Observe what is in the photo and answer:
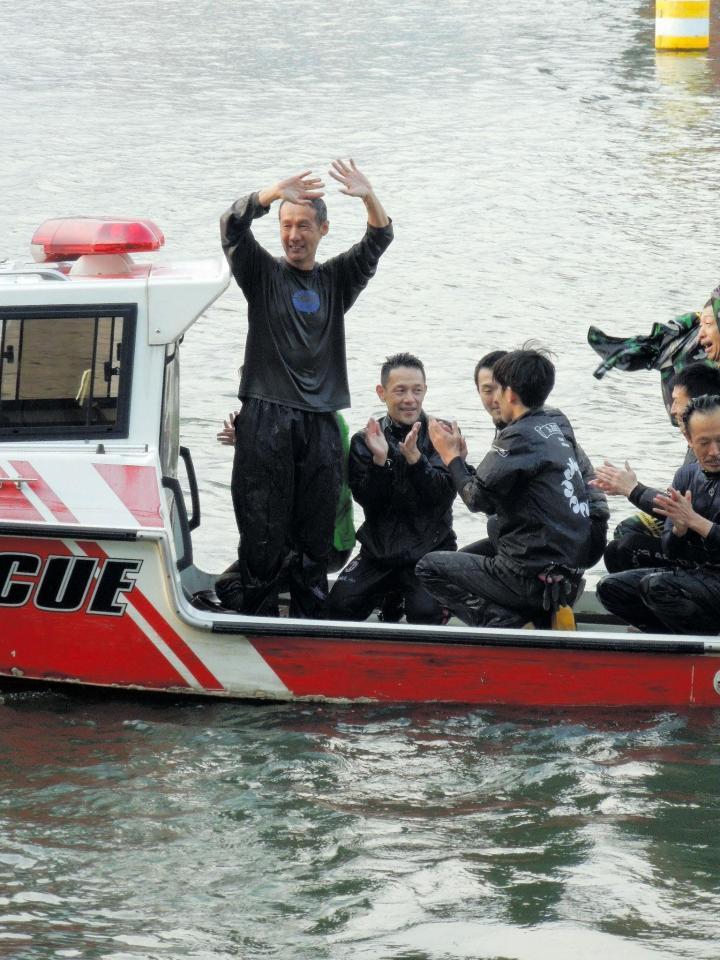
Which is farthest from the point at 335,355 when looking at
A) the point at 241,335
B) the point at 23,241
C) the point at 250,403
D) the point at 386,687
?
the point at 23,241

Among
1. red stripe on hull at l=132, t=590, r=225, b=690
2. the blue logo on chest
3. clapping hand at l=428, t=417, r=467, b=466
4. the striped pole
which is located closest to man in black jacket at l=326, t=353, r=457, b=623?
clapping hand at l=428, t=417, r=467, b=466

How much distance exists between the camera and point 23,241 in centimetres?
1614

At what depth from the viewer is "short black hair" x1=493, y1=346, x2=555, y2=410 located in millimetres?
6277

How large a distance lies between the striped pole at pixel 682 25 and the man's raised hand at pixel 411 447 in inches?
781

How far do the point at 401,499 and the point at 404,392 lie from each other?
0.46 metres

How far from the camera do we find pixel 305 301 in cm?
642

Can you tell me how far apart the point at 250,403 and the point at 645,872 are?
→ 7.98 ft

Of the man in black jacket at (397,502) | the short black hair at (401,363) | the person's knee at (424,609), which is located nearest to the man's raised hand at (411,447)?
the man in black jacket at (397,502)

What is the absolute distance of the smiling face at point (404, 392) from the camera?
6648mm

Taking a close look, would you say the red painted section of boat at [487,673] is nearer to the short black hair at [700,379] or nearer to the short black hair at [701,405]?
the short black hair at [701,405]

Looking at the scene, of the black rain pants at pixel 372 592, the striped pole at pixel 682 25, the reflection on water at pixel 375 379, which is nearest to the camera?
the reflection on water at pixel 375 379

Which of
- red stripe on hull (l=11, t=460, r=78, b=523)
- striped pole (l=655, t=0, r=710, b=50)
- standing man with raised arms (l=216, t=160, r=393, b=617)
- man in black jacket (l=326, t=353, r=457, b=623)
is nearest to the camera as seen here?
red stripe on hull (l=11, t=460, r=78, b=523)

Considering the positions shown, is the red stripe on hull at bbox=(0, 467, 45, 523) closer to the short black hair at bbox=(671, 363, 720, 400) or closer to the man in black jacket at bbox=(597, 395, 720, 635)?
the man in black jacket at bbox=(597, 395, 720, 635)

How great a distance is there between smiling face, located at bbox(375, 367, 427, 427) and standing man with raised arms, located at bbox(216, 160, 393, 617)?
9.2 inches
